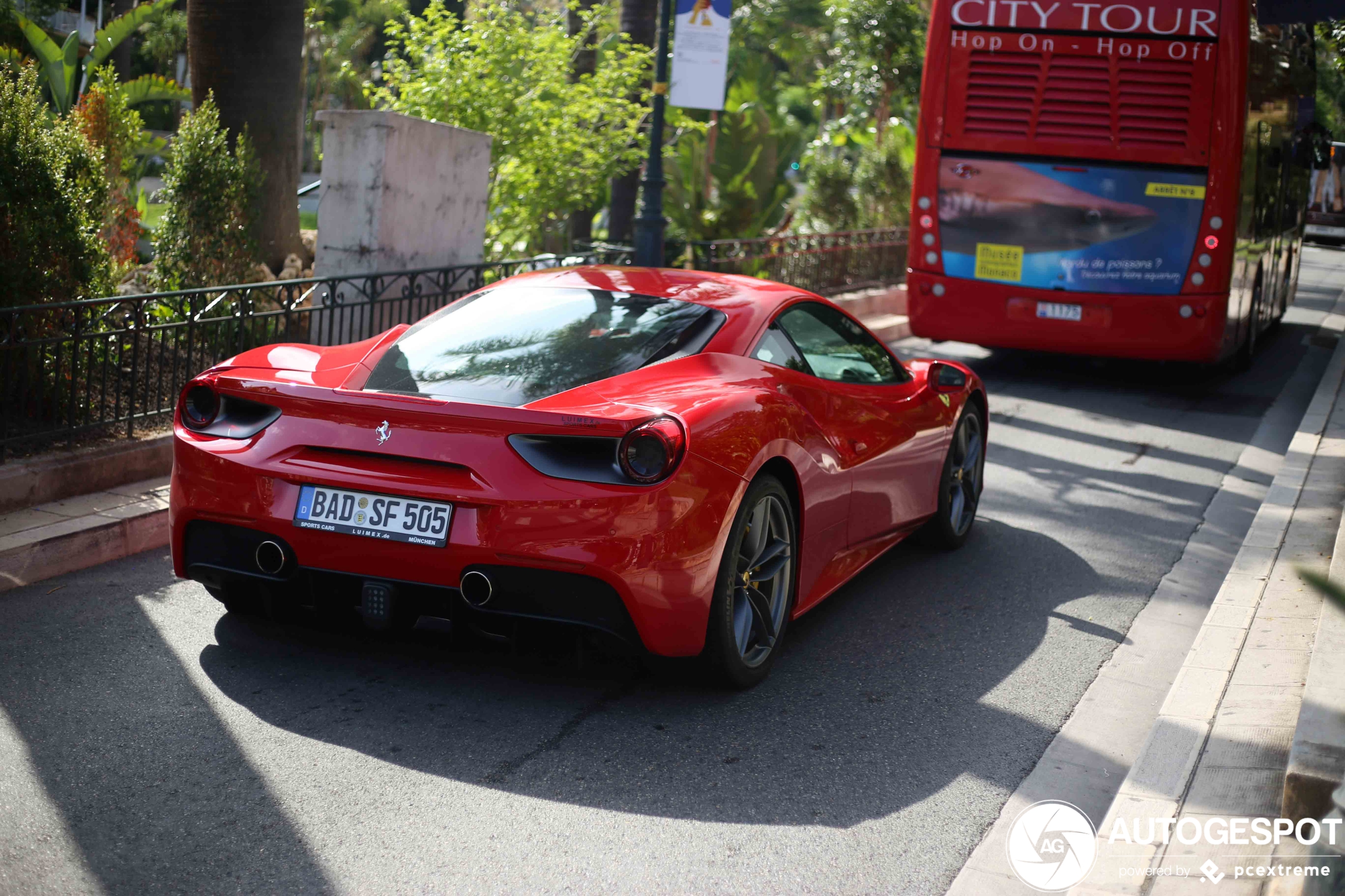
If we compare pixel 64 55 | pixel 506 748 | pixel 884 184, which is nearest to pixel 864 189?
pixel 884 184

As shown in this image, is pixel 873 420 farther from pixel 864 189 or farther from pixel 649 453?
pixel 864 189

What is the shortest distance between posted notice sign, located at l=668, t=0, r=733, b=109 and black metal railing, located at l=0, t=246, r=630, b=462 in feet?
15.9

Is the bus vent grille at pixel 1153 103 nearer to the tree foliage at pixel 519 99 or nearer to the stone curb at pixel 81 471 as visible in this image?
the tree foliage at pixel 519 99

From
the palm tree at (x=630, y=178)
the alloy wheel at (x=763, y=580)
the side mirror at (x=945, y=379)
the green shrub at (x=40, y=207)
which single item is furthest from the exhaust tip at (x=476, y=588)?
the palm tree at (x=630, y=178)

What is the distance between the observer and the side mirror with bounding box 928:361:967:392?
6.28m

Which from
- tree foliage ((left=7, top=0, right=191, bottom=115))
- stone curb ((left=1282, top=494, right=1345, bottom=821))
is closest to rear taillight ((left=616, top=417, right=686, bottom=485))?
stone curb ((left=1282, top=494, right=1345, bottom=821))

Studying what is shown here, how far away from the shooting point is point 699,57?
517 inches

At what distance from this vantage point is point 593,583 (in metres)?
4.07

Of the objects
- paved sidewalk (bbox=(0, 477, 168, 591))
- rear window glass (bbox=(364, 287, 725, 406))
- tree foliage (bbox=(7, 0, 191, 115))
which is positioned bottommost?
paved sidewalk (bbox=(0, 477, 168, 591))

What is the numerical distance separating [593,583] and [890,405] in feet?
7.01

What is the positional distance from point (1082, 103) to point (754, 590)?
844 cm

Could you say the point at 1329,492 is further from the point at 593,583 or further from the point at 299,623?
the point at 299,623

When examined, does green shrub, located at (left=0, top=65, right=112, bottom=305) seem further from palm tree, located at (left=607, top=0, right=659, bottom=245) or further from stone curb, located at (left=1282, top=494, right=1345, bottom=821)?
palm tree, located at (left=607, top=0, right=659, bottom=245)

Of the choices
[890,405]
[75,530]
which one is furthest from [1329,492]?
[75,530]
